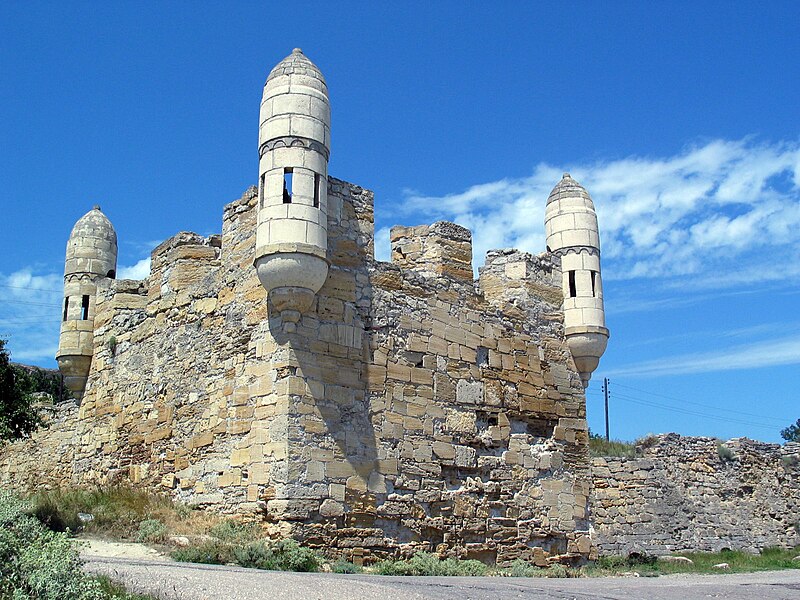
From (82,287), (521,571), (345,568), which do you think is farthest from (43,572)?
(82,287)

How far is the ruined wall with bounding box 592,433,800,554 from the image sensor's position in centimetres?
2355

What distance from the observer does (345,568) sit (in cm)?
1184

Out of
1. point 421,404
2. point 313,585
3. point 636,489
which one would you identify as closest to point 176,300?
point 421,404

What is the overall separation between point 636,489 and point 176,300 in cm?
1366

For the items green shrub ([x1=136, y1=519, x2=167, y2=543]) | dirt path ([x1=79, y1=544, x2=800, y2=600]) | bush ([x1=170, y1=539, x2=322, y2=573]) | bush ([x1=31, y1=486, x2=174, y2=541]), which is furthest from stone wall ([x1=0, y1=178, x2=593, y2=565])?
dirt path ([x1=79, y1=544, x2=800, y2=600])

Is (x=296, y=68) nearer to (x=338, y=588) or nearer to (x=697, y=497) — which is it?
(x=338, y=588)

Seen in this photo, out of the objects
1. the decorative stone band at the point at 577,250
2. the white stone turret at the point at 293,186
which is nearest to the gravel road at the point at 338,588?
the white stone turret at the point at 293,186

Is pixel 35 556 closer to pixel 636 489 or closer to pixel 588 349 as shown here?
pixel 588 349

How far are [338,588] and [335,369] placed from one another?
214 inches

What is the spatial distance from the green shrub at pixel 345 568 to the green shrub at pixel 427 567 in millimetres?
332

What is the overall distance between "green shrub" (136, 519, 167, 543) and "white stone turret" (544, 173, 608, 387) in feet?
27.8

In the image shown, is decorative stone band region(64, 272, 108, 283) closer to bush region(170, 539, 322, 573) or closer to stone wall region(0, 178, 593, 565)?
stone wall region(0, 178, 593, 565)

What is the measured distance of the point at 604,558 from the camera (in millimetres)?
18062

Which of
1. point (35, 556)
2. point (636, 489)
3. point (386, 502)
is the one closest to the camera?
point (35, 556)
